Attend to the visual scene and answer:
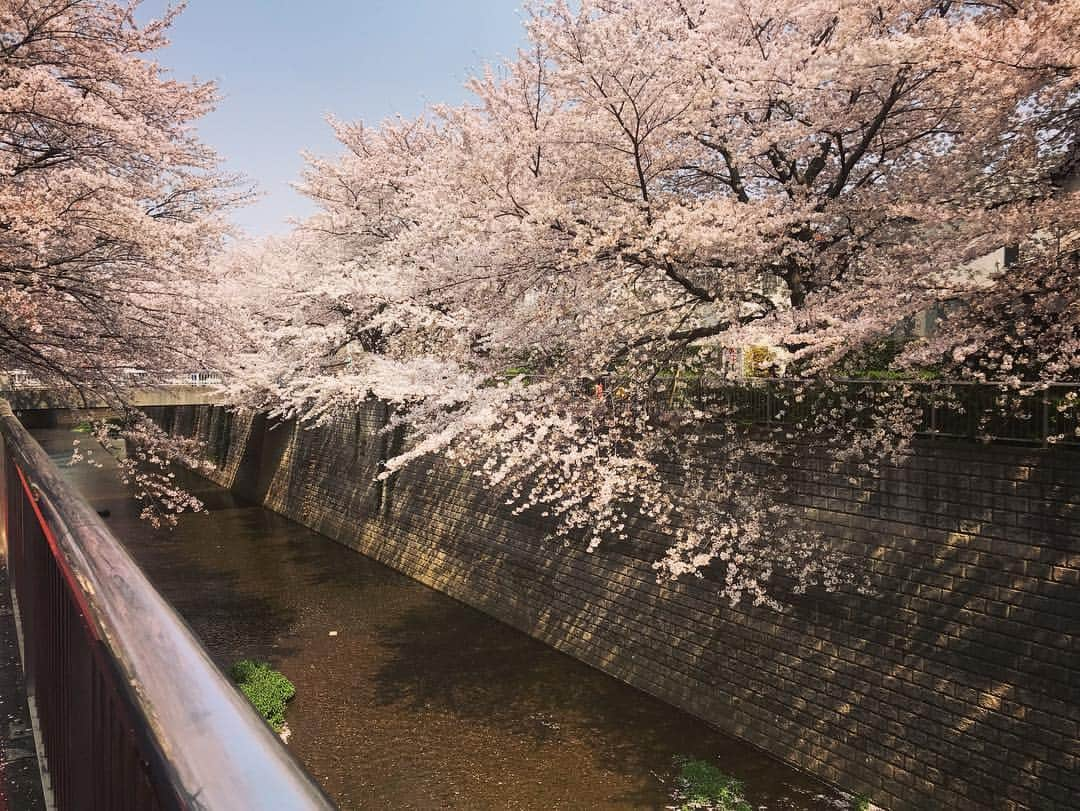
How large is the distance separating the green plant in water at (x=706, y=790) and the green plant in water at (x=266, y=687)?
18.0 feet

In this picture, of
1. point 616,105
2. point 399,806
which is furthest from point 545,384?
point 399,806

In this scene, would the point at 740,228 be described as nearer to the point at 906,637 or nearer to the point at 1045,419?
the point at 1045,419

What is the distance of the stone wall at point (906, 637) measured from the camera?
7410 millimetres

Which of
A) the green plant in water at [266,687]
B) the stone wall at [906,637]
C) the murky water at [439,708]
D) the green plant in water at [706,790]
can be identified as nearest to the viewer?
the stone wall at [906,637]

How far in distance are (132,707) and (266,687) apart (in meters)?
11.8

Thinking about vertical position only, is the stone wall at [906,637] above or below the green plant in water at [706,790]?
above

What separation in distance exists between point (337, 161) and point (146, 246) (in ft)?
41.1

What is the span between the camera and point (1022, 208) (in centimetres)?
743

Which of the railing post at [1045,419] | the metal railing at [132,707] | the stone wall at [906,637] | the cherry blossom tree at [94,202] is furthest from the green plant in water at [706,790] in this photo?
the cherry blossom tree at [94,202]

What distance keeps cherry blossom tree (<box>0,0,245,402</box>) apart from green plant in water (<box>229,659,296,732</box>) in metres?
4.69

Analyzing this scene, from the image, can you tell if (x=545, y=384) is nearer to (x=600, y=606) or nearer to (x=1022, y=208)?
(x=600, y=606)

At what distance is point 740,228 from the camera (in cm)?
912

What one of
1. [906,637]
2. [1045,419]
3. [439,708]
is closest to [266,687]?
[439,708]

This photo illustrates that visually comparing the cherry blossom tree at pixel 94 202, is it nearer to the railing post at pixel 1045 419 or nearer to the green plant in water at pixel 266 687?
the green plant in water at pixel 266 687
